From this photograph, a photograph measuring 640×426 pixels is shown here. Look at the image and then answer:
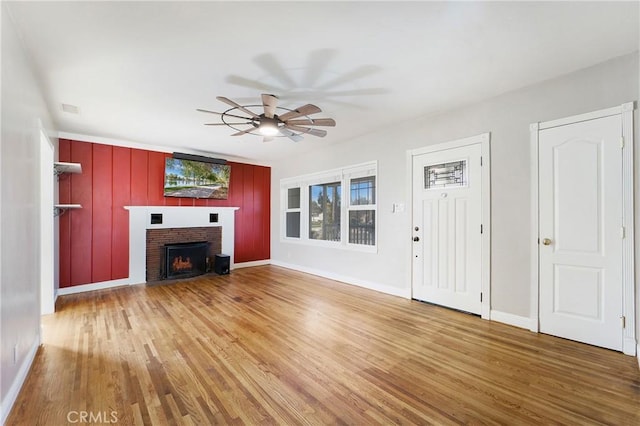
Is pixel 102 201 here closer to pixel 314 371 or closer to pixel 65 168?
pixel 65 168

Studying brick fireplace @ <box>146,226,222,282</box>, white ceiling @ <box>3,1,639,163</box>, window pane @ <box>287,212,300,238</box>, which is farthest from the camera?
window pane @ <box>287,212,300,238</box>

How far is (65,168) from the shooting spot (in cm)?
432

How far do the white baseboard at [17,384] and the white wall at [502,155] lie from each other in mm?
4194

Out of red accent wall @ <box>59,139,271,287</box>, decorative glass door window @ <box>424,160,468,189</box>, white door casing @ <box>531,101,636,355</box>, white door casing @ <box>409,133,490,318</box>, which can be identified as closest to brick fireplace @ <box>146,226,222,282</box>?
red accent wall @ <box>59,139,271,287</box>

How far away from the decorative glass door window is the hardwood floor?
175 centimetres

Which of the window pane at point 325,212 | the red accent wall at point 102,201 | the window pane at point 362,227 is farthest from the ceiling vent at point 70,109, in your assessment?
the window pane at point 362,227

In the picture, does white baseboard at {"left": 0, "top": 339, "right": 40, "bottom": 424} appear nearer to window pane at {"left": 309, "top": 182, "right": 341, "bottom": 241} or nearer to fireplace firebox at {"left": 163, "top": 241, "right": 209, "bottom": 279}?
fireplace firebox at {"left": 163, "top": 241, "right": 209, "bottom": 279}

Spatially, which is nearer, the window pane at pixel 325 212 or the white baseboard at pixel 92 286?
the white baseboard at pixel 92 286

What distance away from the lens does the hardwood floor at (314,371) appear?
1.81 m

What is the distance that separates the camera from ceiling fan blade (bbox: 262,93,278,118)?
2693mm

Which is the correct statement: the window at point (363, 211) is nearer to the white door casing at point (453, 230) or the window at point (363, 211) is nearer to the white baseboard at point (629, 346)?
the white door casing at point (453, 230)

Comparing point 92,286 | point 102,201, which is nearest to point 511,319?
point 92,286

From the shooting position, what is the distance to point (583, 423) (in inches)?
67.7

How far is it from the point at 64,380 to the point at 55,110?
11.4 feet
